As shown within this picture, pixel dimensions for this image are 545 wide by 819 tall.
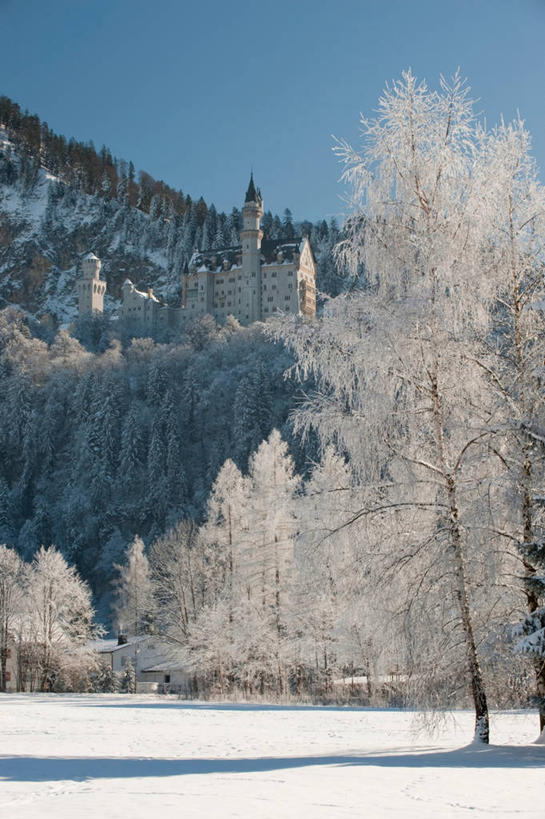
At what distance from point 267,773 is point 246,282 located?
143m

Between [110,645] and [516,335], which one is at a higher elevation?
[516,335]

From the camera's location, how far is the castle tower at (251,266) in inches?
5817

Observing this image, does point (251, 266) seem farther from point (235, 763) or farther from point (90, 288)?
point (235, 763)

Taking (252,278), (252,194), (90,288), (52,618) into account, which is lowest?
(52,618)

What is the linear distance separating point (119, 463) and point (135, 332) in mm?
44950

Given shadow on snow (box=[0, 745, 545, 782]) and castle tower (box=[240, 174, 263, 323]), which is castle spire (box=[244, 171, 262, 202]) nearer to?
castle tower (box=[240, 174, 263, 323])

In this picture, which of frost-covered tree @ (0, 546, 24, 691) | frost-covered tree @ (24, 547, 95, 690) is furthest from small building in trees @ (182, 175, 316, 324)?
frost-covered tree @ (24, 547, 95, 690)

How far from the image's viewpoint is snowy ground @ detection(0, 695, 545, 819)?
6777 millimetres

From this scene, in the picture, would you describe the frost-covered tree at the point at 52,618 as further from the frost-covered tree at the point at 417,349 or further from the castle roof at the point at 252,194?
the castle roof at the point at 252,194

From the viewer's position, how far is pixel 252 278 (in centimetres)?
14888

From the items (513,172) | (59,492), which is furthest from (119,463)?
(513,172)

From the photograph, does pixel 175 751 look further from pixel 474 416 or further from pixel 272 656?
pixel 272 656

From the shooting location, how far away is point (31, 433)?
11806 cm

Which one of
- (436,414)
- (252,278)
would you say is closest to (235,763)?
(436,414)
